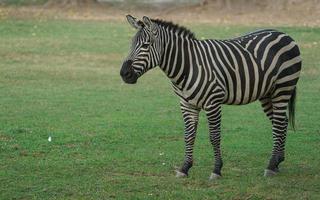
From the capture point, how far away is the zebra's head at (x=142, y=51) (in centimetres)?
820

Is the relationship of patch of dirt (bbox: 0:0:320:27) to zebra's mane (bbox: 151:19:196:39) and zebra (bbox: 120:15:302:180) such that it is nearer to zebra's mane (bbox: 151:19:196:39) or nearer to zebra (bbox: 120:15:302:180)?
zebra (bbox: 120:15:302:180)

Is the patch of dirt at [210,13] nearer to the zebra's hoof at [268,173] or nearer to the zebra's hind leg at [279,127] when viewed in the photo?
the zebra's hind leg at [279,127]

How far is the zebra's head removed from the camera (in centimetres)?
820

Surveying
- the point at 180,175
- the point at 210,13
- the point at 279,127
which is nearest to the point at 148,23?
the point at 180,175

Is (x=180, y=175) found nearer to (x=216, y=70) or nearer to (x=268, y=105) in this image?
(x=216, y=70)

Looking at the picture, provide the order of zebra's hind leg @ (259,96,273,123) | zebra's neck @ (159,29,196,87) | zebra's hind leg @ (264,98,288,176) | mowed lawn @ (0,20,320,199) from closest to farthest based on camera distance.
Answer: mowed lawn @ (0,20,320,199) < zebra's neck @ (159,29,196,87) < zebra's hind leg @ (264,98,288,176) < zebra's hind leg @ (259,96,273,123)

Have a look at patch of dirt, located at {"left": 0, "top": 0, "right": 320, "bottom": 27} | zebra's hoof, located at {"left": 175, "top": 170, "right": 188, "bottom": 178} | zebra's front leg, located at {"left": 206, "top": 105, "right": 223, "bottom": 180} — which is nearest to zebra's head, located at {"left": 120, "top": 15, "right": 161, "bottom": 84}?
zebra's front leg, located at {"left": 206, "top": 105, "right": 223, "bottom": 180}

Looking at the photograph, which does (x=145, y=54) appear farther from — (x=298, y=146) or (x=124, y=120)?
(x=124, y=120)

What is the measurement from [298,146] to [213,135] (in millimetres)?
2340

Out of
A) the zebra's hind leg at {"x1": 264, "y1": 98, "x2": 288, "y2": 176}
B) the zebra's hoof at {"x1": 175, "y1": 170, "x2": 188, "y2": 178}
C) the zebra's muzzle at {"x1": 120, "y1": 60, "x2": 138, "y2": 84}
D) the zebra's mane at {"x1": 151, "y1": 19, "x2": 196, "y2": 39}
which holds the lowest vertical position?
the zebra's hoof at {"x1": 175, "y1": 170, "x2": 188, "y2": 178}

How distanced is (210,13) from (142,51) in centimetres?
2216

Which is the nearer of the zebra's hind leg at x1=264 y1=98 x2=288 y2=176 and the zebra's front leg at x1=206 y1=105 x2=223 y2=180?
the zebra's front leg at x1=206 y1=105 x2=223 y2=180

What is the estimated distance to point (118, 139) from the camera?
10.8 metres

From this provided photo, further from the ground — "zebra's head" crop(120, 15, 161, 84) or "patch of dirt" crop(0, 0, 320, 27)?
"zebra's head" crop(120, 15, 161, 84)
